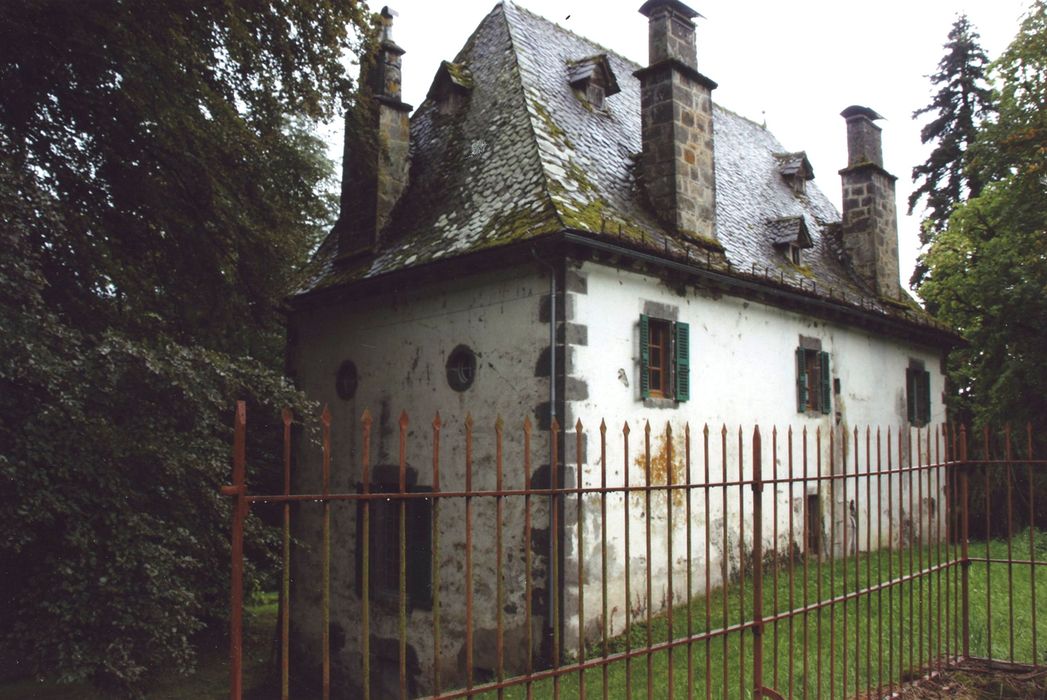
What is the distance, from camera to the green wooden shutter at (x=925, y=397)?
58.9ft

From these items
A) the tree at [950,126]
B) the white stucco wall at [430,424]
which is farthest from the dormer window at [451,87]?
the tree at [950,126]

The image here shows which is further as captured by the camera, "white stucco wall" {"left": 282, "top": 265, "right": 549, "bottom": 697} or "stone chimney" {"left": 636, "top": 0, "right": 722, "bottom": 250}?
"stone chimney" {"left": 636, "top": 0, "right": 722, "bottom": 250}

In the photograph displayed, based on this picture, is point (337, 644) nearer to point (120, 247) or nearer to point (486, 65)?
point (120, 247)

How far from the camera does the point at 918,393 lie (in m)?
18.0

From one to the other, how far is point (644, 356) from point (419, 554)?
12.9 feet

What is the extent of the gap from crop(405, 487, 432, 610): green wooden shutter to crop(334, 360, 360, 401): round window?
6.65ft

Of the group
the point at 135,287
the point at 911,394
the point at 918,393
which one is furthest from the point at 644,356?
the point at 918,393

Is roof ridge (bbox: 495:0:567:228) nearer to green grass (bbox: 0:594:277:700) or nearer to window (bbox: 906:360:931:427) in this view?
green grass (bbox: 0:594:277:700)

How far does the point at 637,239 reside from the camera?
1057 cm

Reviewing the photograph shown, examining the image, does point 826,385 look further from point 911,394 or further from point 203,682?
point 203,682

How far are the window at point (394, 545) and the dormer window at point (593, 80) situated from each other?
639cm

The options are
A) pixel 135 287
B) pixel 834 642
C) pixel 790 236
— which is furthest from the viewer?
pixel 790 236

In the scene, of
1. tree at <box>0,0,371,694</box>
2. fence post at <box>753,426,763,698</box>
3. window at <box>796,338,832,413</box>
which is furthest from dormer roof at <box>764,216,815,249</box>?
fence post at <box>753,426,763,698</box>

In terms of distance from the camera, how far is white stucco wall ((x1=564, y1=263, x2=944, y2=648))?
1012 centimetres
